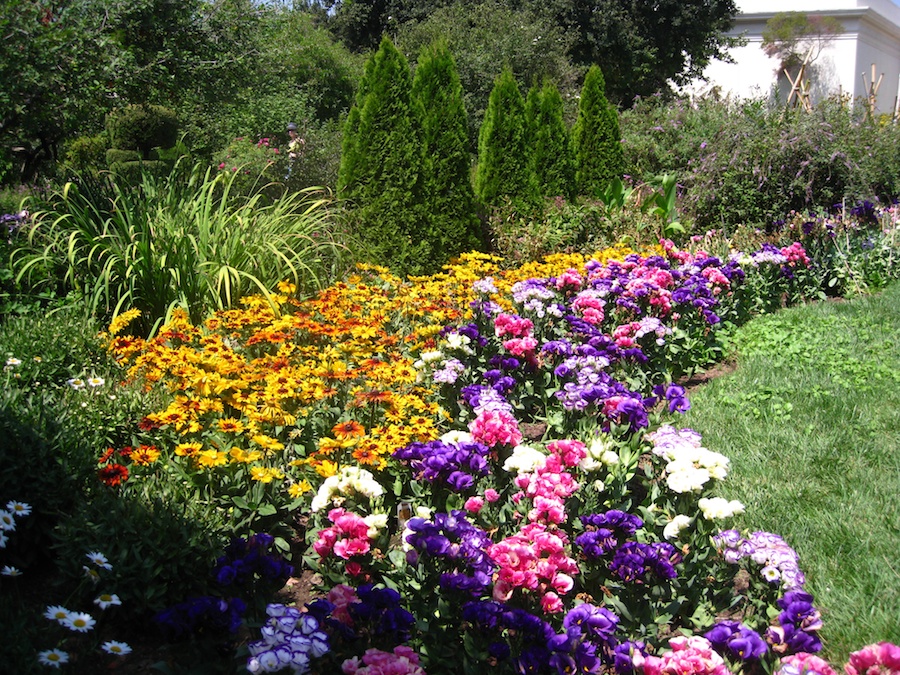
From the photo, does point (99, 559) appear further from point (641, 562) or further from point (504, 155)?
point (504, 155)

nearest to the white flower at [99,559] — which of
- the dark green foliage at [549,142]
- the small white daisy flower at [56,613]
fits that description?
the small white daisy flower at [56,613]

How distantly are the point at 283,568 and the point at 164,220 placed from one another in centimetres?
390

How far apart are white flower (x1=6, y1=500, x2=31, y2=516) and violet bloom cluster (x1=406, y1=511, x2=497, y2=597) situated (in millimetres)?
1288

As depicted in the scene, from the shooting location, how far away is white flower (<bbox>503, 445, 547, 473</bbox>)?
285 cm

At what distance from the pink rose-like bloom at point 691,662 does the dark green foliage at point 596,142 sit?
357 inches

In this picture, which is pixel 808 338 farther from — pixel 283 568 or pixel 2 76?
pixel 2 76

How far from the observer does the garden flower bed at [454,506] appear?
2.14 m

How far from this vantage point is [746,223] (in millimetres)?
8906

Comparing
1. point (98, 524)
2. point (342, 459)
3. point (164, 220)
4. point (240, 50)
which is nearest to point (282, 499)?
point (342, 459)

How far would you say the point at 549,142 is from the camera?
9.62m

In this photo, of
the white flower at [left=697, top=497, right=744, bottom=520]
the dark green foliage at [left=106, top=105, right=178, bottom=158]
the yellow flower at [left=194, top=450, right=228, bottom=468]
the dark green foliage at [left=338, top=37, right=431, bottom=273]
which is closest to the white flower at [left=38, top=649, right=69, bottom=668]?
the yellow flower at [left=194, top=450, right=228, bottom=468]

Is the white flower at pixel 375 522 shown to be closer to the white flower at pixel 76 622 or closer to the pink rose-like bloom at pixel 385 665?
the pink rose-like bloom at pixel 385 665

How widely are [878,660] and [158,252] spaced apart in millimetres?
4730

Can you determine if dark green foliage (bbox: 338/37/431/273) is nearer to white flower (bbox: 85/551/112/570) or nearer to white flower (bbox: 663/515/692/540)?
white flower (bbox: 663/515/692/540)
